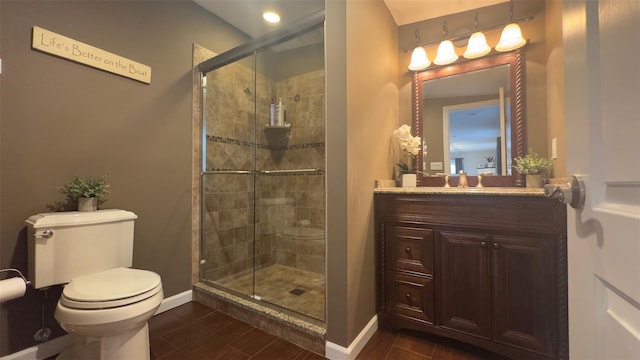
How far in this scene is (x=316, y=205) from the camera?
2627 mm

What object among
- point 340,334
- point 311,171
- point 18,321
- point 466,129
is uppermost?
point 466,129

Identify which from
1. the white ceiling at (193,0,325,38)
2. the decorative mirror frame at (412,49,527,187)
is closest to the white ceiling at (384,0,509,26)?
the decorative mirror frame at (412,49,527,187)

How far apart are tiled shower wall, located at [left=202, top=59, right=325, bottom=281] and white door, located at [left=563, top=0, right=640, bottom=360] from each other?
6.51 feet

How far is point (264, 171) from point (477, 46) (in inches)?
87.2

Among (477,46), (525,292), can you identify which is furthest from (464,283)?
(477,46)

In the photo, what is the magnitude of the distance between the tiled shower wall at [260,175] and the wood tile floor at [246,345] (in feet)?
2.05

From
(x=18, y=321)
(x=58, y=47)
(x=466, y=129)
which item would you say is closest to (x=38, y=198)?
(x=18, y=321)

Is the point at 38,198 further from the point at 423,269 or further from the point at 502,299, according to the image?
the point at 502,299

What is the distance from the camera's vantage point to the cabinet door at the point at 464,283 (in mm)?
1448

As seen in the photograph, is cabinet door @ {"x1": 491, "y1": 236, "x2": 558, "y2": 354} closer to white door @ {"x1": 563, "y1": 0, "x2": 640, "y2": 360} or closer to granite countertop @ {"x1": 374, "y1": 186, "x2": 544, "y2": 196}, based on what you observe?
granite countertop @ {"x1": 374, "y1": 186, "x2": 544, "y2": 196}

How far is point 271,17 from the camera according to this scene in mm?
2461

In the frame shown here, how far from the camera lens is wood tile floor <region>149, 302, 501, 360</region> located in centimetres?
148

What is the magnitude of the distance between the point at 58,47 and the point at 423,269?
2615 mm

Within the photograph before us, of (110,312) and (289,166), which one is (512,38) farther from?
(110,312)
